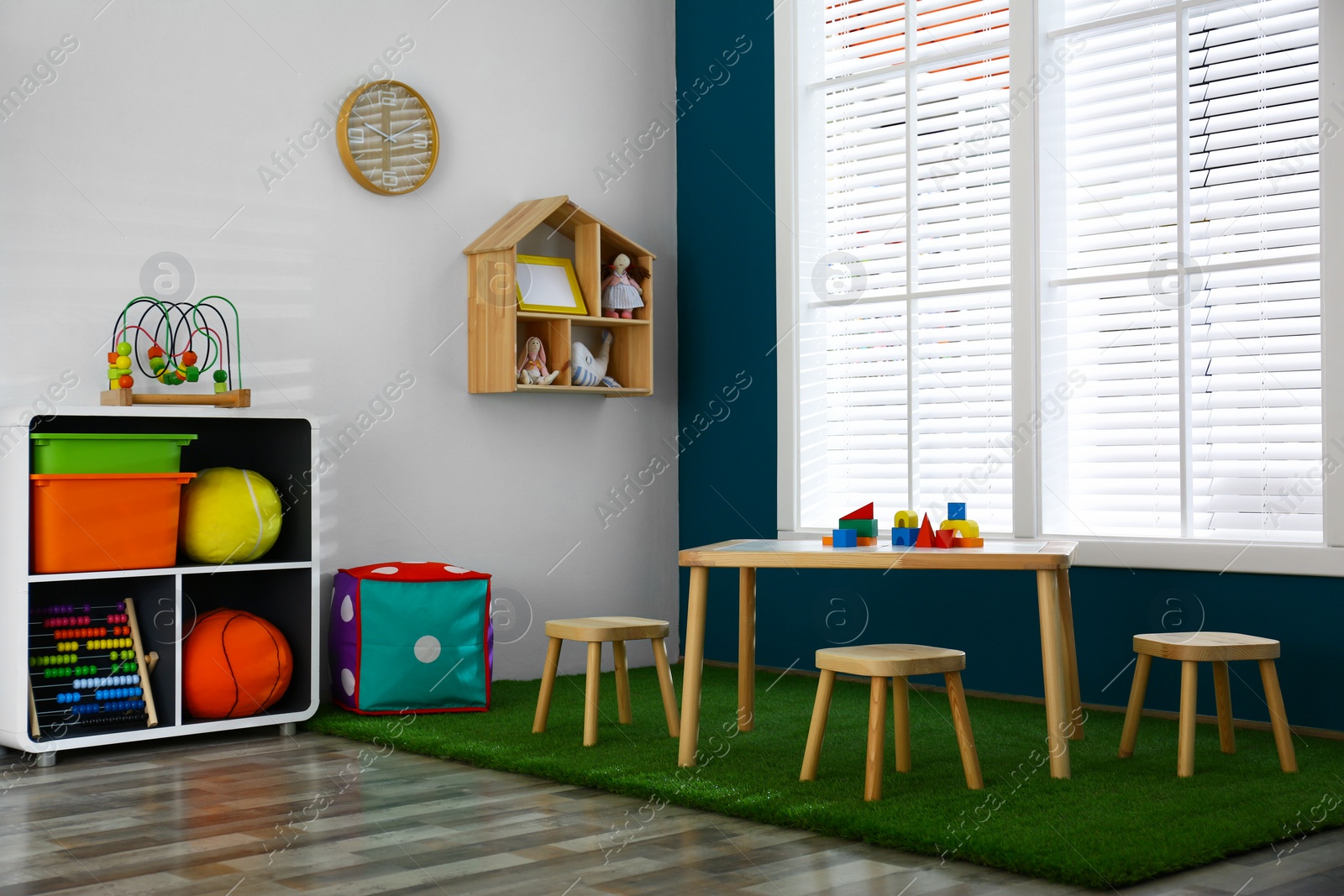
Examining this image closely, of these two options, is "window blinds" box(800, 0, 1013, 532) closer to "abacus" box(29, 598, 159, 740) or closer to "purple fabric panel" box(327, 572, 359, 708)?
"purple fabric panel" box(327, 572, 359, 708)

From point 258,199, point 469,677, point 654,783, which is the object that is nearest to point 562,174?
point 258,199

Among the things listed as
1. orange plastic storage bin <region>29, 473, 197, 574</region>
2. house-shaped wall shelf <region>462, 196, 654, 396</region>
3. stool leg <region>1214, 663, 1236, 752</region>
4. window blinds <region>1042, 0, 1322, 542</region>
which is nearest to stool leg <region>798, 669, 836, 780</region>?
stool leg <region>1214, 663, 1236, 752</region>

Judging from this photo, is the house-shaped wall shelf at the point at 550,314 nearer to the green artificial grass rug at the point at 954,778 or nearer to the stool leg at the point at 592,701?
the green artificial grass rug at the point at 954,778

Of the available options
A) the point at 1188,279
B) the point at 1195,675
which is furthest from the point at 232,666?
the point at 1188,279

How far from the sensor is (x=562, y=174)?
200 inches

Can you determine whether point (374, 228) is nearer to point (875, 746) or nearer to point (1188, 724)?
point (875, 746)

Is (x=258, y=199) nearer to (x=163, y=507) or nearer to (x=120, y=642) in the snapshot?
(x=163, y=507)

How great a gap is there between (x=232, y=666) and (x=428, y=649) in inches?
23.8

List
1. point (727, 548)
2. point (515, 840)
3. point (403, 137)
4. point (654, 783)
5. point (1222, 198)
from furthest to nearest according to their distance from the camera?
point (403, 137) < point (1222, 198) < point (727, 548) < point (654, 783) < point (515, 840)

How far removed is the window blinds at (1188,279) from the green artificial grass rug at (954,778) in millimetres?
740

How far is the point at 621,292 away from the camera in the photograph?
16.0 ft

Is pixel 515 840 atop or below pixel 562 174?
below

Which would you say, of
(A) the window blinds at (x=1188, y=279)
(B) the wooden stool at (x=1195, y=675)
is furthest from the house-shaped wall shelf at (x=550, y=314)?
(B) the wooden stool at (x=1195, y=675)

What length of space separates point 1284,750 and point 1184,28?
2.20 metres
